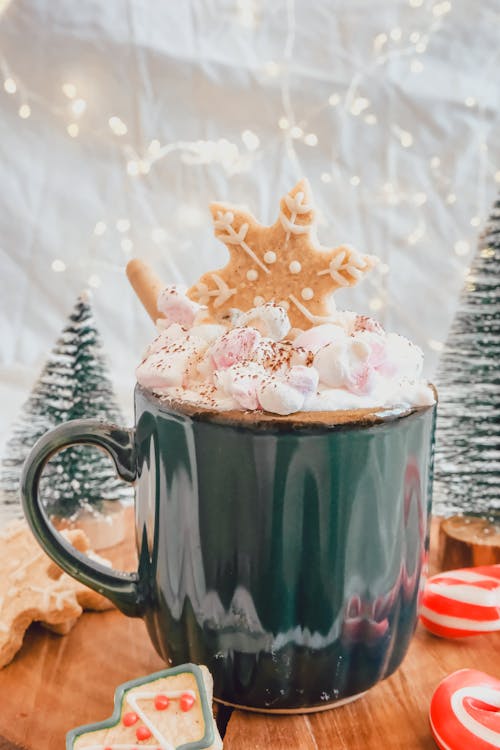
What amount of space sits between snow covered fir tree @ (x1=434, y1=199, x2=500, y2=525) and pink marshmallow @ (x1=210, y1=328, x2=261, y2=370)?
0.55 meters

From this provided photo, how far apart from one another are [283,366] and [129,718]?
1.01ft

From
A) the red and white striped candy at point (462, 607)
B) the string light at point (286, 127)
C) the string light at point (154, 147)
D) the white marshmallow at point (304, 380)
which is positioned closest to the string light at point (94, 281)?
the string light at point (286, 127)

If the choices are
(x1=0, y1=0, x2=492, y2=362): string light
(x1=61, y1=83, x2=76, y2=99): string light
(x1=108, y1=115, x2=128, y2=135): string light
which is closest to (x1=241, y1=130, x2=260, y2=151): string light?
(x1=0, y1=0, x2=492, y2=362): string light

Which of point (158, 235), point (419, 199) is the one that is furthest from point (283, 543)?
point (419, 199)

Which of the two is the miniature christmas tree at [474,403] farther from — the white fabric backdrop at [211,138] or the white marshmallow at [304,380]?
the white fabric backdrop at [211,138]

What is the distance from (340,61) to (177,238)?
1.84 feet

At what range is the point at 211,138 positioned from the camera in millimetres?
1993

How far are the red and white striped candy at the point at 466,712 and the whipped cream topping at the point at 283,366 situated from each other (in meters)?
0.26

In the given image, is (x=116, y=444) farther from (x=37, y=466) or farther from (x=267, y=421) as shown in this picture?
(x=267, y=421)

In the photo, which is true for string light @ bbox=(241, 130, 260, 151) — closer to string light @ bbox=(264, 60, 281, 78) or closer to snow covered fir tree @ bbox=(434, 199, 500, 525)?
string light @ bbox=(264, 60, 281, 78)

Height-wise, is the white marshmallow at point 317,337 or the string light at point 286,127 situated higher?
the string light at point 286,127

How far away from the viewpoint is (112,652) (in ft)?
2.85

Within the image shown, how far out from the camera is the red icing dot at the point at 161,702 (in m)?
0.68

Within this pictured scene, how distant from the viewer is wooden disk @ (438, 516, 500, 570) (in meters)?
1.08
